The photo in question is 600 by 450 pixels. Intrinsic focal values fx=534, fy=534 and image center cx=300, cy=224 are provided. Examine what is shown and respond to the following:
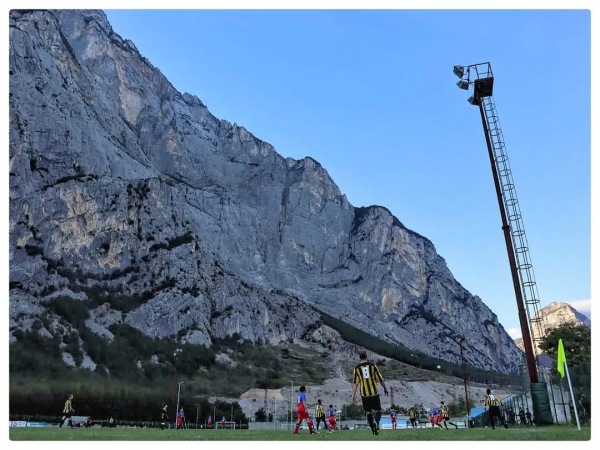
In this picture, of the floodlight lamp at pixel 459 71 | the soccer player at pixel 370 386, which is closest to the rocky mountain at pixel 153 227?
the floodlight lamp at pixel 459 71

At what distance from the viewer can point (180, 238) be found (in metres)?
123

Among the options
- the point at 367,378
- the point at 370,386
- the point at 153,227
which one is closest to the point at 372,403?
the point at 370,386

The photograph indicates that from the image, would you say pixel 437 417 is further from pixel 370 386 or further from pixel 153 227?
pixel 153 227

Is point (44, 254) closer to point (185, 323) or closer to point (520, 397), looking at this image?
point (185, 323)

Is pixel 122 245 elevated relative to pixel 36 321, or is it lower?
elevated

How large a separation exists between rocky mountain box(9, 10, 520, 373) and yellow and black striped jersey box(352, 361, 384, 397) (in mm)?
83191

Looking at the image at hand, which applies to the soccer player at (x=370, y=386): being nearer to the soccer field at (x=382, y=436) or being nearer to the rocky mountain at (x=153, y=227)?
the soccer field at (x=382, y=436)

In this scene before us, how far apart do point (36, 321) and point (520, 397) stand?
80.5m

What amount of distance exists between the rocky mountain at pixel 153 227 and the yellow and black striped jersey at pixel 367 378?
8319 centimetres

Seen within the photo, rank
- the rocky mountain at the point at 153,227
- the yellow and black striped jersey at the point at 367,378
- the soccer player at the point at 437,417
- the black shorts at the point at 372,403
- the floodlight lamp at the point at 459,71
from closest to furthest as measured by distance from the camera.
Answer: the yellow and black striped jersey at the point at 367,378 → the black shorts at the point at 372,403 → the floodlight lamp at the point at 459,71 → the soccer player at the point at 437,417 → the rocky mountain at the point at 153,227

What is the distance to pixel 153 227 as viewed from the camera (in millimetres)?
118250

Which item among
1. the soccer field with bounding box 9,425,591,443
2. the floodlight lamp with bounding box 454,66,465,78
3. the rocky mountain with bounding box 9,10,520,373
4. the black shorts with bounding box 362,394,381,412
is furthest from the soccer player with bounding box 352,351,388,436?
the rocky mountain with bounding box 9,10,520,373

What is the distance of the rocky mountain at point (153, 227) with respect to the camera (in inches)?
3991
